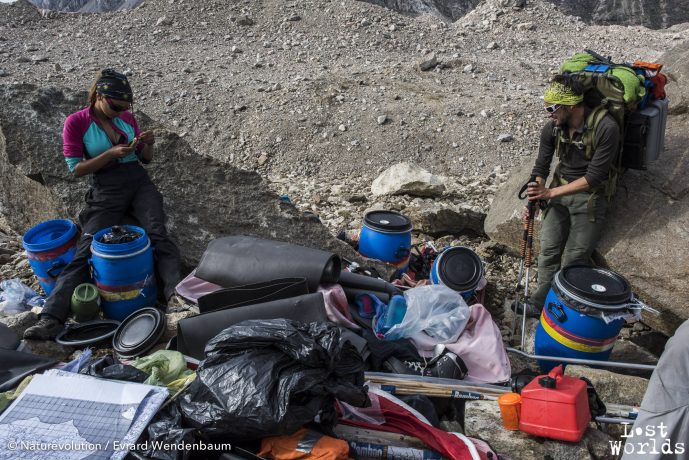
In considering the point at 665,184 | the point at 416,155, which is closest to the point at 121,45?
the point at 416,155

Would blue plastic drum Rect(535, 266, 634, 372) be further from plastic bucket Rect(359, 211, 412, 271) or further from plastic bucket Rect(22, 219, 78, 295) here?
plastic bucket Rect(22, 219, 78, 295)

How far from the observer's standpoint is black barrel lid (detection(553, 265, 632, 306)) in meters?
3.76

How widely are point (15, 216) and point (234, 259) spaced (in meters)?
3.14

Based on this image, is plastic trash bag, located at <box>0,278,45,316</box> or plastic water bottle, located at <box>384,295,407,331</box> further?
plastic trash bag, located at <box>0,278,45,316</box>

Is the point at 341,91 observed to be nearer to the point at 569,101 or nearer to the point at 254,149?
the point at 254,149

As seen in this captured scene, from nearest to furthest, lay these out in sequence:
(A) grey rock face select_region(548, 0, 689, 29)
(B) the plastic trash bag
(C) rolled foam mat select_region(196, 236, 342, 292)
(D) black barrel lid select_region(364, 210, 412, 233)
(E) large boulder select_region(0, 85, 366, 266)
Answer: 1. (C) rolled foam mat select_region(196, 236, 342, 292)
2. (B) the plastic trash bag
3. (D) black barrel lid select_region(364, 210, 412, 233)
4. (E) large boulder select_region(0, 85, 366, 266)
5. (A) grey rock face select_region(548, 0, 689, 29)

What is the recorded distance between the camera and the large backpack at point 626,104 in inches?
170

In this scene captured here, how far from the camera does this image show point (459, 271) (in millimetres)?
4770

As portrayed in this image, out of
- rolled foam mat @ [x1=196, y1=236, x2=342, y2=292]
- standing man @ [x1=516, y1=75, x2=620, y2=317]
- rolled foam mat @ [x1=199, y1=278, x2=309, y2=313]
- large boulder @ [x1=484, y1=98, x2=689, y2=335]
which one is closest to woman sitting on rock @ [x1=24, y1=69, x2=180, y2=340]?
rolled foam mat @ [x1=196, y1=236, x2=342, y2=292]

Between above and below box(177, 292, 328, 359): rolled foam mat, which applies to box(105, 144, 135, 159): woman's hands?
above

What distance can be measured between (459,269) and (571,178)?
1.21m

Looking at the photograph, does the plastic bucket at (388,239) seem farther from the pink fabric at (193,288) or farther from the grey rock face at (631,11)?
the grey rock face at (631,11)

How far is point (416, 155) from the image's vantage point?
32.7 feet

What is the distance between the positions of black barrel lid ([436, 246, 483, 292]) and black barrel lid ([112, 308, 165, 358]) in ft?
7.54
